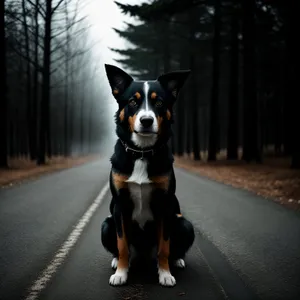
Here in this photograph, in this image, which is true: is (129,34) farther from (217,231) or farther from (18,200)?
(217,231)

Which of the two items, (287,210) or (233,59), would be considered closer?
(287,210)

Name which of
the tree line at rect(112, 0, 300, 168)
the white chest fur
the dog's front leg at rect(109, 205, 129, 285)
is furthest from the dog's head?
the tree line at rect(112, 0, 300, 168)

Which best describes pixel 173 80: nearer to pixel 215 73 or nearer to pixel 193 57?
Result: pixel 215 73

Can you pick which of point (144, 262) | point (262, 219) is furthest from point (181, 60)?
point (144, 262)

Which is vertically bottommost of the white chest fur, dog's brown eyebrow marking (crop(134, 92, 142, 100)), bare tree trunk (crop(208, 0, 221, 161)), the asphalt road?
the asphalt road

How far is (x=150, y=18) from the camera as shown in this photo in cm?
1811

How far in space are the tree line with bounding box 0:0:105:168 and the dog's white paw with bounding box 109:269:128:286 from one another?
16.6m

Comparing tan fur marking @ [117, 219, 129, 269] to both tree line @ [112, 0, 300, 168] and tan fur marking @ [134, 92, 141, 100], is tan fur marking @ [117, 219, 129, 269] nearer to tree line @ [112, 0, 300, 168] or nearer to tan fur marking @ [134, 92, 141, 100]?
tan fur marking @ [134, 92, 141, 100]

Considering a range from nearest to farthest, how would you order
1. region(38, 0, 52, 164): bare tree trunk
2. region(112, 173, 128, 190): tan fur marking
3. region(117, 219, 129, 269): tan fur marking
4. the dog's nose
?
the dog's nose
region(112, 173, 128, 190): tan fur marking
region(117, 219, 129, 269): tan fur marking
region(38, 0, 52, 164): bare tree trunk

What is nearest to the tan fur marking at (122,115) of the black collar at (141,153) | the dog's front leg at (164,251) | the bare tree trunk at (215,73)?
the black collar at (141,153)

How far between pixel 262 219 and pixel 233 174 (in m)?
9.48

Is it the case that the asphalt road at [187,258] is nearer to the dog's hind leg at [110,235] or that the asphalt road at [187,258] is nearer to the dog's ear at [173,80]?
the dog's hind leg at [110,235]

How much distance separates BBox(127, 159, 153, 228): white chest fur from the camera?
11.0 feet

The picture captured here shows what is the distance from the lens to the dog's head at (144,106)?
321cm
